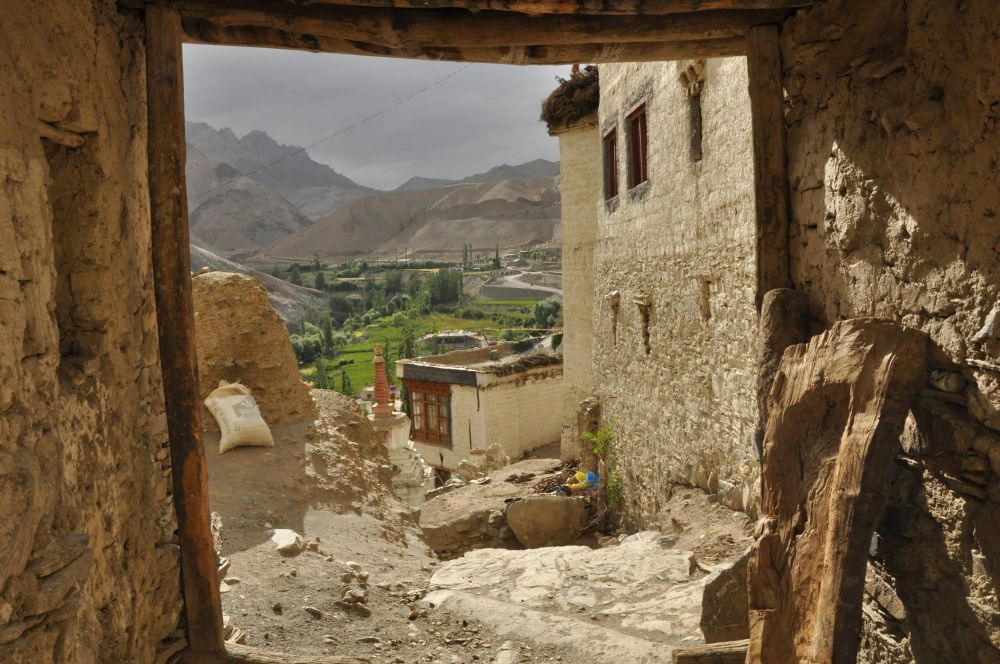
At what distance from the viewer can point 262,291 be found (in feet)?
31.2

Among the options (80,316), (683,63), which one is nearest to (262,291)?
(683,63)

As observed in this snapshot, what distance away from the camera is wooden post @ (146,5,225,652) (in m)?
3.58

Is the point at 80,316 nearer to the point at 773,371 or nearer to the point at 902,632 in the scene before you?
the point at 773,371

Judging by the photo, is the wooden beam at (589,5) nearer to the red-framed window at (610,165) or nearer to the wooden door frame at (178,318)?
the wooden door frame at (178,318)

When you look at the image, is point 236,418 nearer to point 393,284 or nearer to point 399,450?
point 399,450

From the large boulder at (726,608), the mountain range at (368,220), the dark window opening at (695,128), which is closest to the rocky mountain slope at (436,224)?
the mountain range at (368,220)

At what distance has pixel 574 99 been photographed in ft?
47.3

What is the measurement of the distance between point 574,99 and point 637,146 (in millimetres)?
4343

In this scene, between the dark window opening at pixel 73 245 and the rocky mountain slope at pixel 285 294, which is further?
the rocky mountain slope at pixel 285 294

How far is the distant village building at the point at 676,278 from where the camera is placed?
679cm

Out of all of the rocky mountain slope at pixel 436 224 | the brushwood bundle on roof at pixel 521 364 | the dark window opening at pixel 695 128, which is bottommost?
the brushwood bundle on roof at pixel 521 364

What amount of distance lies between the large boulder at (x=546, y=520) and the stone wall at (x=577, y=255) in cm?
343

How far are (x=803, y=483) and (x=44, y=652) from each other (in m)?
3.00

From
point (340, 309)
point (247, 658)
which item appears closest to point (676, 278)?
point (247, 658)
